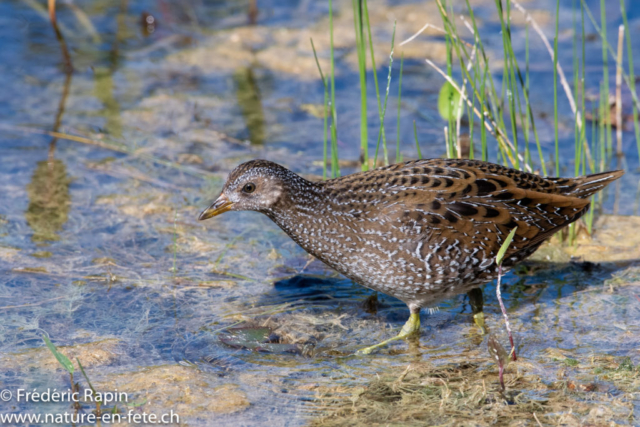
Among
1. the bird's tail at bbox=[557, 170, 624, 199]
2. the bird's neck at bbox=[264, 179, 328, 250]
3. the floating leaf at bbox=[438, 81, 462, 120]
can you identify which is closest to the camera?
the bird's neck at bbox=[264, 179, 328, 250]

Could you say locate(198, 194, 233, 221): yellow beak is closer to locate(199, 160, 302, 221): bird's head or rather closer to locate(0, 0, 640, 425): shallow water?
locate(199, 160, 302, 221): bird's head

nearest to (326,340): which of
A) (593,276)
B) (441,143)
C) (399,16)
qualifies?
(593,276)

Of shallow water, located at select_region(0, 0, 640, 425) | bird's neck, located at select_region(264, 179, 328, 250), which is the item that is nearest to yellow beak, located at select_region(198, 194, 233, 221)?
bird's neck, located at select_region(264, 179, 328, 250)

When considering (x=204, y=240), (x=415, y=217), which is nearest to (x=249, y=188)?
(x=415, y=217)

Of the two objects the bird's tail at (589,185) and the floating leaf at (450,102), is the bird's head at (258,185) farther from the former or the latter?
the bird's tail at (589,185)

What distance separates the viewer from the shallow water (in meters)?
4.60

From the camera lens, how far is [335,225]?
4969mm

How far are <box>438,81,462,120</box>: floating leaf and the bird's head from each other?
1.41 metres

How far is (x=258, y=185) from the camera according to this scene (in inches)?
200

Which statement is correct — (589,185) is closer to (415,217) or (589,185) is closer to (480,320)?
(480,320)

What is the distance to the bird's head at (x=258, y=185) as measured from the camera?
504 cm

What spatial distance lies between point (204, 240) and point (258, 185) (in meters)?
1.35

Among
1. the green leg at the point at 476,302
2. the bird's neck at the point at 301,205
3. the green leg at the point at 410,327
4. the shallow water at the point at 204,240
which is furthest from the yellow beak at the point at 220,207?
the green leg at the point at 476,302

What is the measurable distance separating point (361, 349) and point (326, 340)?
0.24m
